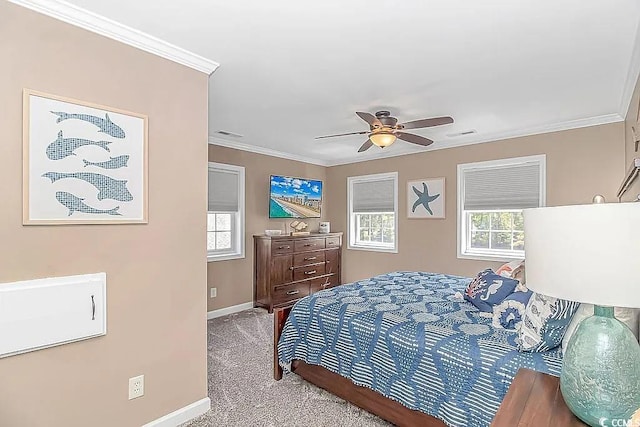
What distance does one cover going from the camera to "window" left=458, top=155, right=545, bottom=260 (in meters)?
4.20

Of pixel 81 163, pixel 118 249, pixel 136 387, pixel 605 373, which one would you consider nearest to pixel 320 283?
pixel 136 387

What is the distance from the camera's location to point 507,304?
2.21 metres

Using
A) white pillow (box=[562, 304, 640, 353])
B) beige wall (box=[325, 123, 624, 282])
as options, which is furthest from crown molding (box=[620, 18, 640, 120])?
white pillow (box=[562, 304, 640, 353])

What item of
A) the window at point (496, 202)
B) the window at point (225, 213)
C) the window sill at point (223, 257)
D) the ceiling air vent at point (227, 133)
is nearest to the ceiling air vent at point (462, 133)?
the window at point (496, 202)

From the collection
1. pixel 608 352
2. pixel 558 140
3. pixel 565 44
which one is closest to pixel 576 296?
pixel 608 352

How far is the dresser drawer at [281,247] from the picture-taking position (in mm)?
4949

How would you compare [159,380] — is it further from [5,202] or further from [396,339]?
[396,339]

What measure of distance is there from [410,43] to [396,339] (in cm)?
185

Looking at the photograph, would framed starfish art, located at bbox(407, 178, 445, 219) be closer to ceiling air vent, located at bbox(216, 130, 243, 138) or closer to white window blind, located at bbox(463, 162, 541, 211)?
white window blind, located at bbox(463, 162, 541, 211)

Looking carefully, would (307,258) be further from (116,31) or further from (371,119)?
(116,31)

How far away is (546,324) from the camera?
176 cm

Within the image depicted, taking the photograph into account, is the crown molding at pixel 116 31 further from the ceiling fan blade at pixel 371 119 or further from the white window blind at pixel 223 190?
the white window blind at pixel 223 190

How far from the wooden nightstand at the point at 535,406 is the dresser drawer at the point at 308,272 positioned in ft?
13.1

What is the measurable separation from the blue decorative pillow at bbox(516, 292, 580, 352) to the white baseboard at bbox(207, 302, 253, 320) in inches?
Result: 149
